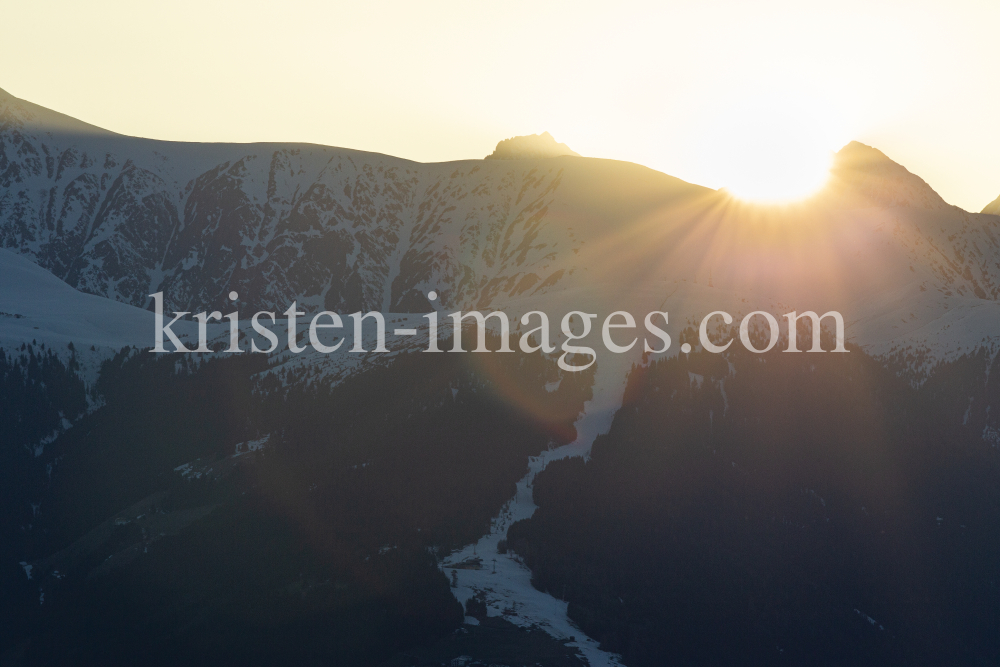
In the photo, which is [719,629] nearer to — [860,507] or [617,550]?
[617,550]

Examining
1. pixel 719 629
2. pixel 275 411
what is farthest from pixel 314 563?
pixel 275 411

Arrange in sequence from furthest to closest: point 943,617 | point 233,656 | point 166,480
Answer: point 166,480 → point 943,617 → point 233,656

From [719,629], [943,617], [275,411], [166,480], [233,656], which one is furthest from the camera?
[275,411]

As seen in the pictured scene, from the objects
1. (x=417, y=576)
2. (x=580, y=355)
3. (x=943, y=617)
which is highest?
(x=580, y=355)

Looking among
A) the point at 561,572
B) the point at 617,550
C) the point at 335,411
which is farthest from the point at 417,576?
the point at 335,411

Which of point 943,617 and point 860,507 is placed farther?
point 860,507

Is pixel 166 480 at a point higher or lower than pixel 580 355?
lower

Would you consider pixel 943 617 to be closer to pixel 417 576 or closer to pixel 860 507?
pixel 860 507

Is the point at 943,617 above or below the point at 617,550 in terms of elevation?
below

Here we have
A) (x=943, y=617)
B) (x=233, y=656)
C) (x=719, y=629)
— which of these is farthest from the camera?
(x=943, y=617)
